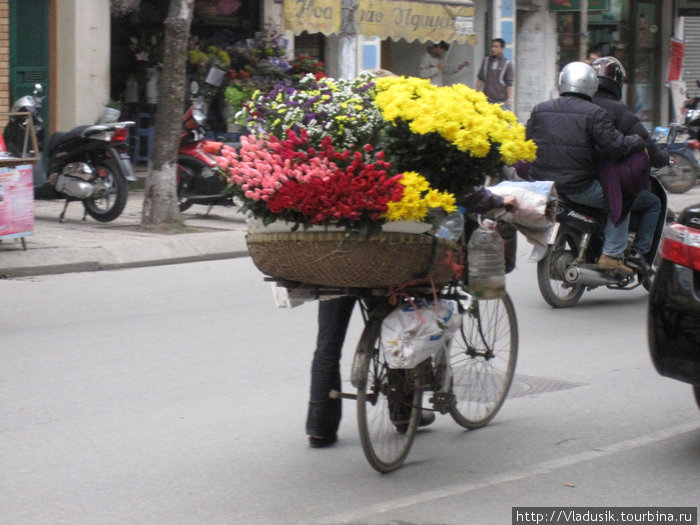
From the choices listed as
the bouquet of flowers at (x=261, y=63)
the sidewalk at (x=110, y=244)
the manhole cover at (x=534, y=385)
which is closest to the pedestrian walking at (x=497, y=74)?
the bouquet of flowers at (x=261, y=63)

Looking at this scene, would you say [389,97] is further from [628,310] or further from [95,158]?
[95,158]

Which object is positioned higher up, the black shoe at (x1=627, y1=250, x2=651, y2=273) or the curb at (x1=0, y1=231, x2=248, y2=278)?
the black shoe at (x1=627, y1=250, x2=651, y2=273)

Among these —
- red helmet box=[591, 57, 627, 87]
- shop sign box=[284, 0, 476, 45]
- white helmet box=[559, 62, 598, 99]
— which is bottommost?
white helmet box=[559, 62, 598, 99]

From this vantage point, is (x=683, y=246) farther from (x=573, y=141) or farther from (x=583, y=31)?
(x=583, y=31)

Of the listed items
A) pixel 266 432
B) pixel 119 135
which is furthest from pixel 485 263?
pixel 119 135

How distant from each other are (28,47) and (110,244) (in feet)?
16.7

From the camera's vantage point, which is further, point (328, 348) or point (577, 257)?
point (577, 257)

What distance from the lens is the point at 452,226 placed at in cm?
485

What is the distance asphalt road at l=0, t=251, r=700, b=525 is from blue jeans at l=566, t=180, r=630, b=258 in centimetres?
54

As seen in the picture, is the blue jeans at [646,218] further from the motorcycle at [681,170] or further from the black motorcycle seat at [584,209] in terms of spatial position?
the motorcycle at [681,170]

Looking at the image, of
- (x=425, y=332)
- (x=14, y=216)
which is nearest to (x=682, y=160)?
(x=14, y=216)

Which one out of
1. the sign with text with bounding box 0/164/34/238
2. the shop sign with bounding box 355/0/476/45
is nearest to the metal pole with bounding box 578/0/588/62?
the shop sign with bounding box 355/0/476/45

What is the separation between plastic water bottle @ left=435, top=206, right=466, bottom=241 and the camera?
4797mm

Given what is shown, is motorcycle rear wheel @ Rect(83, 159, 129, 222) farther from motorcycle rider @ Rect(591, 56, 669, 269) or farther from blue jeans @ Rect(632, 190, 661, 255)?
blue jeans @ Rect(632, 190, 661, 255)
